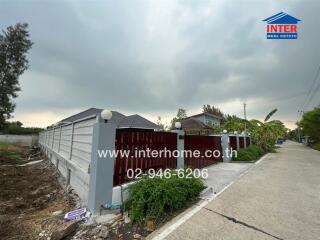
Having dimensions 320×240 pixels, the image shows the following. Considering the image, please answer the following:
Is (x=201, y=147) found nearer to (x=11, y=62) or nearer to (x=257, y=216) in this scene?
(x=257, y=216)

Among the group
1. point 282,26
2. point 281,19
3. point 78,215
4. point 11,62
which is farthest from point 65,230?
point 11,62

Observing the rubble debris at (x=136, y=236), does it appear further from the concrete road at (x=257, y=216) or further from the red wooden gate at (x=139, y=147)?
the red wooden gate at (x=139, y=147)

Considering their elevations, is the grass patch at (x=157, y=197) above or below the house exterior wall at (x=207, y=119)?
below

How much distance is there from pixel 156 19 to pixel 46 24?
15.3 ft

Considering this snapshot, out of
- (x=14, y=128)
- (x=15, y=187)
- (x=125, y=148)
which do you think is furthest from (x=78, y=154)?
(x=14, y=128)

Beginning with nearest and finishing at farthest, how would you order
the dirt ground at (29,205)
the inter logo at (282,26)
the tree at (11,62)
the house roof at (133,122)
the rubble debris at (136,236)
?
the rubble debris at (136,236), the dirt ground at (29,205), the inter logo at (282,26), the house roof at (133,122), the tree at (11,62)

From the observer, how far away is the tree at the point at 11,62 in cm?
2262

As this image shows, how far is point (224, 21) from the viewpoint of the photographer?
28.4 feet

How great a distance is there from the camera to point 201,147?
882 cm

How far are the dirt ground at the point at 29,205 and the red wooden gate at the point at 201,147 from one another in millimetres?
4403

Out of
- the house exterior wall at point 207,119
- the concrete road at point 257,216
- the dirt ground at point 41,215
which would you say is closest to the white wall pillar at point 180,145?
the concrete road at point 257,216

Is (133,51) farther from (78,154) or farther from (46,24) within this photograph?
(78,154)

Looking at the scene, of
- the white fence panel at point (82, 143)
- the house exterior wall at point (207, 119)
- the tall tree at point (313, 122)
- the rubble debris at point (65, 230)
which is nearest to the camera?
the rubble debris at point (65, 230)

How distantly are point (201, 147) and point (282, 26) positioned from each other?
7.53 m
